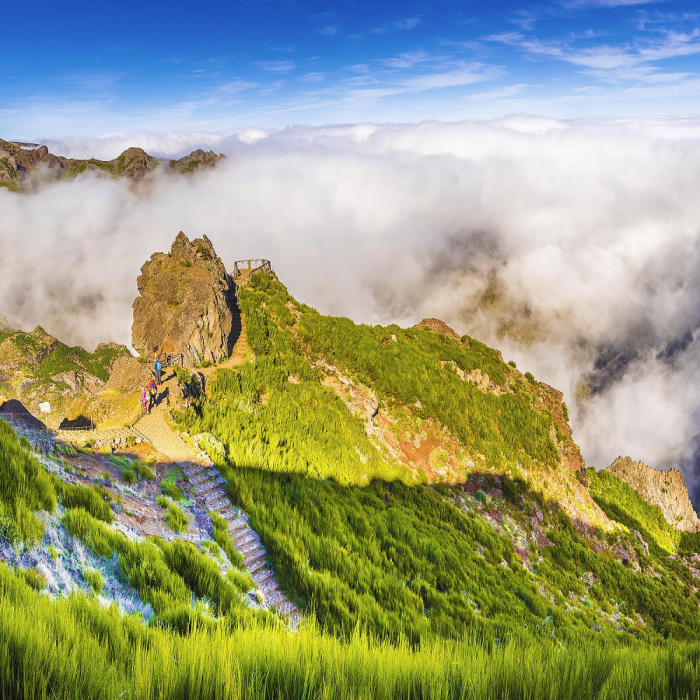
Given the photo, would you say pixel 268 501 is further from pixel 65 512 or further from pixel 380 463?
pixel 380 463

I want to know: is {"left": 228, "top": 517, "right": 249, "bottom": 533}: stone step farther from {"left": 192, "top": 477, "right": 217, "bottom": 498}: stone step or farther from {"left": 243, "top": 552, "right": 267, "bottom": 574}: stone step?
{"left": 192, "top": 477, "right": 217, "bottom": 498}: stone step

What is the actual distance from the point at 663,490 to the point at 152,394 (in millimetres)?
73164

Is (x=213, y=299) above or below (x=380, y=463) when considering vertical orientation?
above

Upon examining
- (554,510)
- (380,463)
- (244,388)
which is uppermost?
(244,388)

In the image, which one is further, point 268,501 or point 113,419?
point 113,419

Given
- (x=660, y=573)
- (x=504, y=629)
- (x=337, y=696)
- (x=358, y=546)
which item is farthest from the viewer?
(x=660, y=573)

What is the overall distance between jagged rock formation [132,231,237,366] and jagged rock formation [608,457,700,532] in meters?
65.1

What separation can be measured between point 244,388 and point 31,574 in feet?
52.7

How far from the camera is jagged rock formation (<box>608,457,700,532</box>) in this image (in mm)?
63031

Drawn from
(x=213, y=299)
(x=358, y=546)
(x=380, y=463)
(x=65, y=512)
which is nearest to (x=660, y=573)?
(x=380, y=463)

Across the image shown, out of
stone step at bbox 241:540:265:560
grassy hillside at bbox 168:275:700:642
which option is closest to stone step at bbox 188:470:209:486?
grassy hillside at bbox 168:275:700:642

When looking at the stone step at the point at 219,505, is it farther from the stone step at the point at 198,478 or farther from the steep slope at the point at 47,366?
the steep slope at the point at 47,366

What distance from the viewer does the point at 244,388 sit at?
73.5 ft

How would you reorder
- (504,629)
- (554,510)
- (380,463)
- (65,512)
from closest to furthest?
(65,512) → (504,629) → (380,463) → (554,510)
